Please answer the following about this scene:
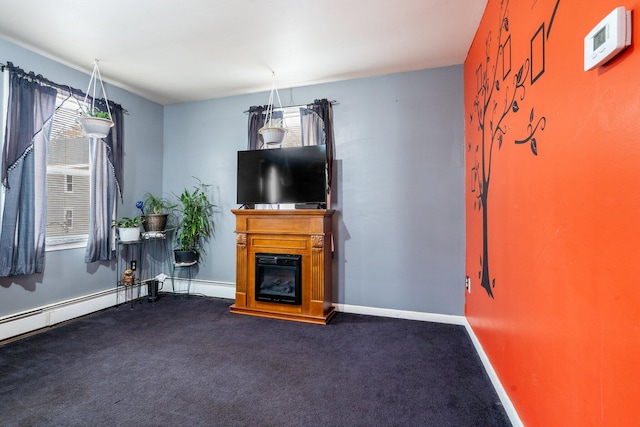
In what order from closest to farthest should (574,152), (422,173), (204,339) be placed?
(574,152)
(204,339)
(422,173)

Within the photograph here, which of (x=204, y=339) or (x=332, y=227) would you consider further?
(x=332, y=227)

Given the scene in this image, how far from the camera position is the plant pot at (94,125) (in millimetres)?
2854

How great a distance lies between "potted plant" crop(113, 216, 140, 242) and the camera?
3.59 metres

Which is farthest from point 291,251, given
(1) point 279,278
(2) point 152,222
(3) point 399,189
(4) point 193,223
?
(2) point 152,222

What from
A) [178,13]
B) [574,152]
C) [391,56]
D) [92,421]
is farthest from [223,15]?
[92,421]

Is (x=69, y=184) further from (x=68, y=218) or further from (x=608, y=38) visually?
(x=608, y=38)

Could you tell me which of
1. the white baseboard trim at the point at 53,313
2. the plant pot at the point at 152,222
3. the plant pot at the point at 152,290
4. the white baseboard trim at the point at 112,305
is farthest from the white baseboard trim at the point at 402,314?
the white baseboard trim at the point at 53,313

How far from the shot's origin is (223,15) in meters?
2.40

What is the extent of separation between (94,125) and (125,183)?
1.17 m

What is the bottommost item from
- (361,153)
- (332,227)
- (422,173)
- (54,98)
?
(332,227)

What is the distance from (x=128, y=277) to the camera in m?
3.68

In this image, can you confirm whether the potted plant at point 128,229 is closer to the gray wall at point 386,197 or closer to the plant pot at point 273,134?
the gray wall at point 386,197

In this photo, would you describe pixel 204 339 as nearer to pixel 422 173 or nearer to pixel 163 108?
pixel 422 173

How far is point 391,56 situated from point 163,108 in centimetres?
333
